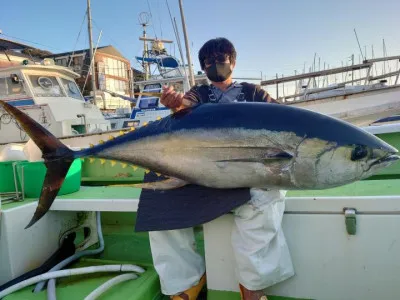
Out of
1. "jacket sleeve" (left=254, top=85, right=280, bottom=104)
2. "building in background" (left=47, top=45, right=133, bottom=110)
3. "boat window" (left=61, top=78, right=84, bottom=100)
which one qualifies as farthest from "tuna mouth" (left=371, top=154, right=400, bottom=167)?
"building in background" (left=47, top=45, right=133, bottom=110)

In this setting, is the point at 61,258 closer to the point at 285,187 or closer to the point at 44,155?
the point at 44,155

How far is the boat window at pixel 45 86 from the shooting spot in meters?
9.56

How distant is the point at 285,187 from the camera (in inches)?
49.1

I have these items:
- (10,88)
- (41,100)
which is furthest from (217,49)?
(10,88)

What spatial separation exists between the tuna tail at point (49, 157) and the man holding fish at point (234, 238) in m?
0.58

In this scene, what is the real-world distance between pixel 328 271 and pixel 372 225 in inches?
13.6

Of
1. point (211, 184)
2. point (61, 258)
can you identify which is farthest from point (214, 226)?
point (61, 258)

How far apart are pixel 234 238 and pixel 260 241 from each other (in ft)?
0.53

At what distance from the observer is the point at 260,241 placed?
1521 mm

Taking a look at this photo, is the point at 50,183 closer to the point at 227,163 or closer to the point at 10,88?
the point at 227,163

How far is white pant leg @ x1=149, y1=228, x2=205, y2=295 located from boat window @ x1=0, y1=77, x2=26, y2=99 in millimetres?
9559

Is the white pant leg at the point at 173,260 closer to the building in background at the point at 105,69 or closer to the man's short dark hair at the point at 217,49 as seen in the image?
the man's short dark hair at the point at 217,49

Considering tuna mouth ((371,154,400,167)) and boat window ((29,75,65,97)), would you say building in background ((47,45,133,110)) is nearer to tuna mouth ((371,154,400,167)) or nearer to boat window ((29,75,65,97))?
boat window ((29,75,65,97))

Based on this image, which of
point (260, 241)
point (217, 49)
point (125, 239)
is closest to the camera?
point (260, 241)
